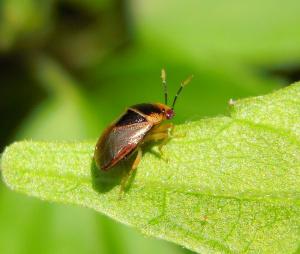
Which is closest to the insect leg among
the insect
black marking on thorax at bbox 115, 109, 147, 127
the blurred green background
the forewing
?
the insect

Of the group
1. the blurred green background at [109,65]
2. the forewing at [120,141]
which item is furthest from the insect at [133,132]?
the blurred green background at [109,65]

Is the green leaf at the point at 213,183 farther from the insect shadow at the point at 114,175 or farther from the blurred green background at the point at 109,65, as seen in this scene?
the blurred green background at the point at 109,65

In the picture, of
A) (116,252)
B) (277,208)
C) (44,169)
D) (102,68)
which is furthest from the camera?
(102,68)

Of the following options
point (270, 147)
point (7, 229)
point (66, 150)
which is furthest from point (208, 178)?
point (7, 229)

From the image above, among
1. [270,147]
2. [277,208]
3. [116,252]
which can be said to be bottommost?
[116,252]

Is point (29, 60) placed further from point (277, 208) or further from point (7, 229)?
point (277, 208)

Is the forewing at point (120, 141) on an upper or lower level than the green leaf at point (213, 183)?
lower

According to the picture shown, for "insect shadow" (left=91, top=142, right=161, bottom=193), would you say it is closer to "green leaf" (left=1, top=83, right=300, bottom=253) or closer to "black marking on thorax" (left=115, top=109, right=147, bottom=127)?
"green leaf" (left=1, top=83, right=300, bottom=253)

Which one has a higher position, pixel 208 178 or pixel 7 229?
pixel 208 178
